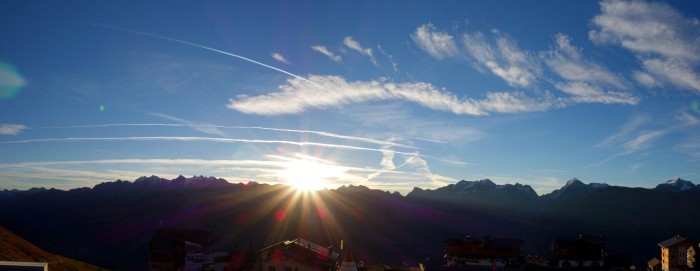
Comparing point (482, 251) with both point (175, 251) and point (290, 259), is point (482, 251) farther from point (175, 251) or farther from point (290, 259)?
point (175, 251)

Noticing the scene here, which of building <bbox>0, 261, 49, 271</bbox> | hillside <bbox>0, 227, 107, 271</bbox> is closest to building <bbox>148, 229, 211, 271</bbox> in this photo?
hillside <bbox>0, 227, 107, 271</bbox>

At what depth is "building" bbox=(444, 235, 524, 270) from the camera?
78.8 m

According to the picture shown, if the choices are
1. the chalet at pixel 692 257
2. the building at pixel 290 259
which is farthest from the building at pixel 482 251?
the chalet at pixel 692 257

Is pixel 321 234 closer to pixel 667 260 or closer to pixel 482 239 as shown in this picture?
pixel 482 239

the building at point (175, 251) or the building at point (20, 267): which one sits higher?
the building at point (20, 267)

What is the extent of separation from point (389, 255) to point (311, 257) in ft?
388

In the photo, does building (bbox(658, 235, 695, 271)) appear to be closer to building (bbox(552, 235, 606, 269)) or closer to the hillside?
building (bbox(552, 235, 606, 269))

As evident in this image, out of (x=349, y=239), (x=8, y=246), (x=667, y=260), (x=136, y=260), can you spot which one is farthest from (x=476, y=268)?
(x=136, y=260)

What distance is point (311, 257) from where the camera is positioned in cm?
6638

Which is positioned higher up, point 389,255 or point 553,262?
point 553,262

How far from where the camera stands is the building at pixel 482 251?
78.8 m

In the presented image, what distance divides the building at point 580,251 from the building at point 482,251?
6.31 m

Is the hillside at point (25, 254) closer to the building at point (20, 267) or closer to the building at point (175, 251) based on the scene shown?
the building at point (175, 251)

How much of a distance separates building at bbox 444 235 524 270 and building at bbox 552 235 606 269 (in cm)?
631
